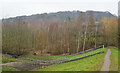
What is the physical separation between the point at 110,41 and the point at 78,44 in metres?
11.0

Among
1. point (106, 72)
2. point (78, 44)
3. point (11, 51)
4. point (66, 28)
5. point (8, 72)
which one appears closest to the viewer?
point (106, 72)

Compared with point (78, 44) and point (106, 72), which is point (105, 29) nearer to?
point (78, 44)

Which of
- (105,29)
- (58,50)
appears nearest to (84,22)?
(105,29)

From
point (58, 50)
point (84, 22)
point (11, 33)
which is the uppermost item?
point (84, 22)

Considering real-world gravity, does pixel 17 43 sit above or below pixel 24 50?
above

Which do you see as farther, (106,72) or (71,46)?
(71,46)

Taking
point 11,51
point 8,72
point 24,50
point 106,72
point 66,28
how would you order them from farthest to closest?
point 66,28
point 24,50
point 11,51
point 8,72
point 106,72

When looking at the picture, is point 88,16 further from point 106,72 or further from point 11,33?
point 106,72

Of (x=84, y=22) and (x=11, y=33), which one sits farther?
(x=84, y=22)

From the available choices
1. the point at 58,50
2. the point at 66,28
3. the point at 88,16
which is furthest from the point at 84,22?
the point at 58,50

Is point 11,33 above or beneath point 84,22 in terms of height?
beneath

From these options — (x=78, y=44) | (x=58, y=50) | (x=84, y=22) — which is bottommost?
(x=58, y=50)

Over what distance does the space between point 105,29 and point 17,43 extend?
29187mm

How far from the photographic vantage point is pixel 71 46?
3484 cm
